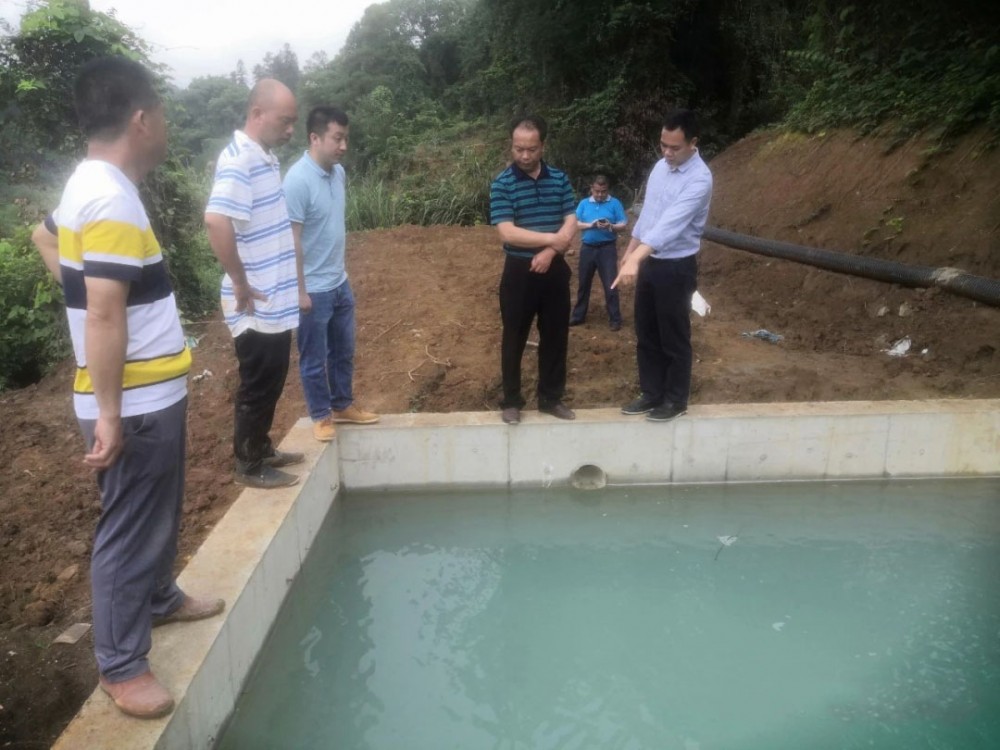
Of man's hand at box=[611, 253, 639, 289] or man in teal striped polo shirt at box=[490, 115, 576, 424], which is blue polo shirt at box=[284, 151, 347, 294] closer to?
man in teal striped polo shirt at box=[490, 115, 576, 424]

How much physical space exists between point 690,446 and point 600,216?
2.53 metres

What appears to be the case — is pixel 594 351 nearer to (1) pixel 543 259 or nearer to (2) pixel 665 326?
(2) pixel 665 326

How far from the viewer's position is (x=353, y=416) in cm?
405

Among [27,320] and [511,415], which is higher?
[27,320]

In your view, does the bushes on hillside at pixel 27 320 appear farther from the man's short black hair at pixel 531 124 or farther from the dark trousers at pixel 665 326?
the dark trousers at pixel 665 326

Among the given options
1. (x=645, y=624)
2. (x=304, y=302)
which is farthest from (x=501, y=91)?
(x=645, y=624)

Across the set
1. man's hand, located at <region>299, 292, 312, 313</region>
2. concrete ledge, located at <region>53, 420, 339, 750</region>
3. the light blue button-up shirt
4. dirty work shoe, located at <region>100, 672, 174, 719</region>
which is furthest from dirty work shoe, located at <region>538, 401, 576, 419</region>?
dirty work shoe, located at <region>100, 672, 174, 719</region>

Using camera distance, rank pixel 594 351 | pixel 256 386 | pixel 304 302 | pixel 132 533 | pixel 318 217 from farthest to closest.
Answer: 1. pixel 594 351
2. pixel 318 217
3. pixel 304 302
4. pixel 256 386
5. pixel 132 533

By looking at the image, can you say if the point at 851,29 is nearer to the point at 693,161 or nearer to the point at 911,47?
the point at 911,47

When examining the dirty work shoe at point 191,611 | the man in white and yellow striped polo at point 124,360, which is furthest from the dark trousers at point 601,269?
the man in white and yellow striped polo at point 124,360

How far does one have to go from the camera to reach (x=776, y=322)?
6.80 meters

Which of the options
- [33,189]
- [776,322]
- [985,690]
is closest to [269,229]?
[985,690]

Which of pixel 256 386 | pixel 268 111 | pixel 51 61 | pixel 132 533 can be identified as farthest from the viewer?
pixel 51 61

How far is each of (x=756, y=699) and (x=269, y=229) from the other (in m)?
2.46
